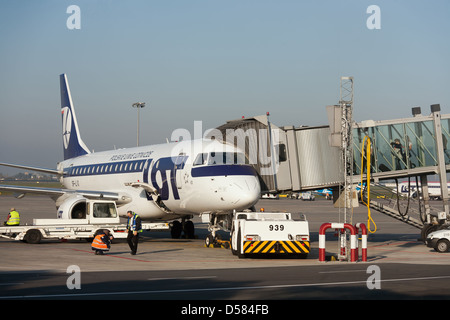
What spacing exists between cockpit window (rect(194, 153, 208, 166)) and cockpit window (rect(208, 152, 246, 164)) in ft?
0.99

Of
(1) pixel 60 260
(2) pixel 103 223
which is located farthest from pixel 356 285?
(2) pixel 103 223

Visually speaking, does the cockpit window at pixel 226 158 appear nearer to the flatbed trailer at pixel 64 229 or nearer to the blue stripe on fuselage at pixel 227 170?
the blue stripe on fuselage at pixel 227 170

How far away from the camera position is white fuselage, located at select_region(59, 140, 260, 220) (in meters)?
27.3

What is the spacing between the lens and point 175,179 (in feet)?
99.9

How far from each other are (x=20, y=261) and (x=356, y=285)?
11.8 metres

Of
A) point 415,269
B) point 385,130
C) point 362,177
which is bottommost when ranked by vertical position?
point 415,269

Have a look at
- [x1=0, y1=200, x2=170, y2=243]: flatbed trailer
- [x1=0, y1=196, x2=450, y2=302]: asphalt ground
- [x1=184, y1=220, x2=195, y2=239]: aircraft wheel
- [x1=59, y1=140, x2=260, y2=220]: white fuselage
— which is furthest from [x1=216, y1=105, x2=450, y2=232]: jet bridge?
[x1=184, y1=220, x2=195, y2=239]: aircraft wheel

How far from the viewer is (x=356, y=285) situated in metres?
16.1

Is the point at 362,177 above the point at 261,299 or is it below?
above

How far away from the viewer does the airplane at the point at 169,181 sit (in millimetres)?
27453

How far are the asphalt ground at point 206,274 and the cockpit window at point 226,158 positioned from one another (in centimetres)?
372

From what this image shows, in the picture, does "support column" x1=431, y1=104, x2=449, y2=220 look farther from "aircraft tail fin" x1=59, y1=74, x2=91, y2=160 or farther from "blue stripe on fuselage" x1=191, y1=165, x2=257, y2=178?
"aircraft tail fin" x1=59, y1=74, x2=91, y2=160

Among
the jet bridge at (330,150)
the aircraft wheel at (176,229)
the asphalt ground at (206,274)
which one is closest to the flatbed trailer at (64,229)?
the asphalt ground at (206,274)

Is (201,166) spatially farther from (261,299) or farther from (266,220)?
(261,299)
